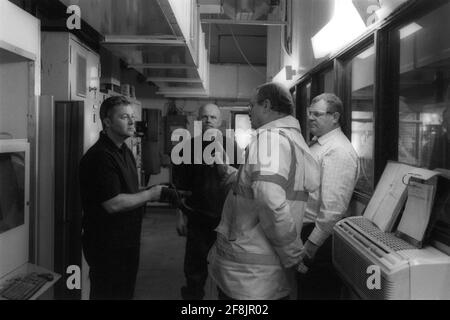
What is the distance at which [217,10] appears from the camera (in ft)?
13.5

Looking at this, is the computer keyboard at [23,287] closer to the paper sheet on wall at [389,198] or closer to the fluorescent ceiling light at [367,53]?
the paper sheet on wall at [389,198]

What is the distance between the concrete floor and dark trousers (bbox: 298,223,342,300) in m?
1.20

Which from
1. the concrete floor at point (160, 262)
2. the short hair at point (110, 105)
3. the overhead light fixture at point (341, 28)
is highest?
the overhead light fixture at point (341, 28)

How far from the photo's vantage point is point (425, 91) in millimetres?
1896

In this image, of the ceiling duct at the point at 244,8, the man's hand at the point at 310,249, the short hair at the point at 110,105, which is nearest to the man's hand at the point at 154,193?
the short hair at the point at 110,105

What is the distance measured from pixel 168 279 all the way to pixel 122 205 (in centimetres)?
186

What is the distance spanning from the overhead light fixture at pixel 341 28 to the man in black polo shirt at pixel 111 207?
1.28m

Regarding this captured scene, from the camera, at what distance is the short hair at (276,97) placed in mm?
1648

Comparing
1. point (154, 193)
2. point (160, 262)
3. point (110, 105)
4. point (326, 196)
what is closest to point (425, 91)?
point (326, 196)

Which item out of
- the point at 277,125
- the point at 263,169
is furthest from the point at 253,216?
the point at 277,125

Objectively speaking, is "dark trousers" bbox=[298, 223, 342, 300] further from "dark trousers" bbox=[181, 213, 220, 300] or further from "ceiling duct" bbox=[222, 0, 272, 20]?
"ceiling duct" bbox=[222, 0, 272, 20]

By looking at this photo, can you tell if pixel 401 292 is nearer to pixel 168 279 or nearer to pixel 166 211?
pixel 168 279

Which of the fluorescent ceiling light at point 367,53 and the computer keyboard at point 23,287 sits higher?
→ the fluorescent ceiling light at point 367,53

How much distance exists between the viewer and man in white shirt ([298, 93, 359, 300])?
191 cm
